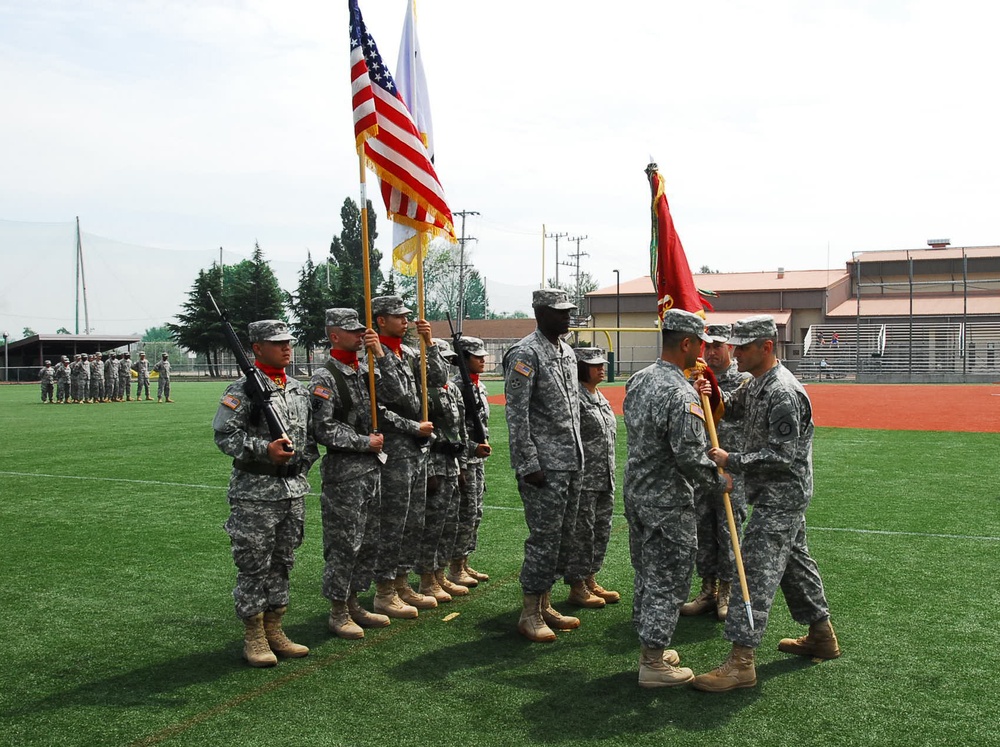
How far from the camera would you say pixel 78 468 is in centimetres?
1442

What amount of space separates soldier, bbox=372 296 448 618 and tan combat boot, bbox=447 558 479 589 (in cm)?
57

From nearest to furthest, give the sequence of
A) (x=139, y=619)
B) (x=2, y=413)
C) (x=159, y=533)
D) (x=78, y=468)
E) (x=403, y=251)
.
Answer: (x=139, y=619) < (x=403, y=251) < (x=159, y=533) < (x=78, y=468) < (x=2, y=413)

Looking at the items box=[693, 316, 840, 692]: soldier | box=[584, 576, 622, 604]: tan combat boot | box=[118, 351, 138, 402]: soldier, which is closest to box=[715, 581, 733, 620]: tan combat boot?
box=[584, 576, 622, 604]: tan combat boot

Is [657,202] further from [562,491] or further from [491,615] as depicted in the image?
[491,615]

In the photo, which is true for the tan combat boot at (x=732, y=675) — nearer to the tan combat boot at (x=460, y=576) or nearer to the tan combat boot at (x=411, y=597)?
the tan combat boot at (x=411, y=597)

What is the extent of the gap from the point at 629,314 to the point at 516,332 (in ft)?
57.6

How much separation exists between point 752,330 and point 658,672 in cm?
192

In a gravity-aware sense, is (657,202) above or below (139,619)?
above

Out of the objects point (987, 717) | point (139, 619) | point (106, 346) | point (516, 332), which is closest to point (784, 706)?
point (987, 717)

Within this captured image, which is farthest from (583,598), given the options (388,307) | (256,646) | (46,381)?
(46,381)

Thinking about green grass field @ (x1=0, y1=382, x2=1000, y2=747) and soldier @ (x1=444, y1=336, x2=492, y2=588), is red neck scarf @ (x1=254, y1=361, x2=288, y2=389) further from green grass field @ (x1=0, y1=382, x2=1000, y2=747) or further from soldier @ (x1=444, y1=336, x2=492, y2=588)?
soldier @ (x1=444, y1=336, x2=492, y2=588)

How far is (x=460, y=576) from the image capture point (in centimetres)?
739

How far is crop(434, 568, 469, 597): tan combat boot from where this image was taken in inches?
278

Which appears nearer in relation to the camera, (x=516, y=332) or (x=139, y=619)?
(x=139, y=619)
